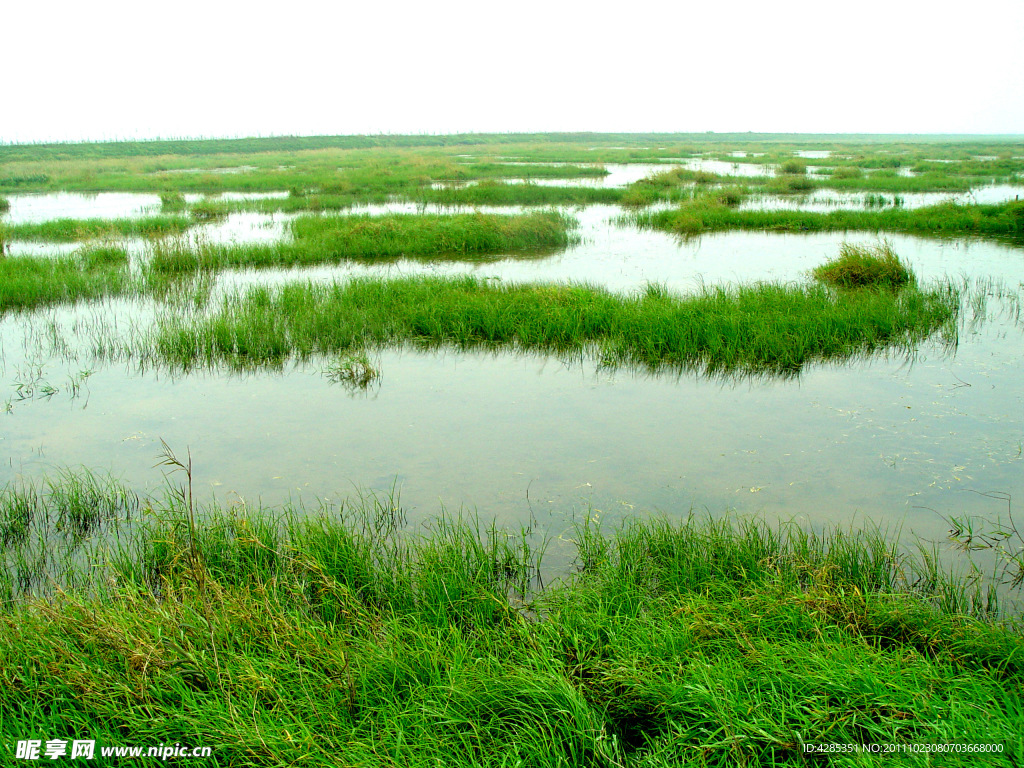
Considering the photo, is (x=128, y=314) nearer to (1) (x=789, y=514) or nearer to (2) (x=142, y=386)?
(2) (x=142, y=386)

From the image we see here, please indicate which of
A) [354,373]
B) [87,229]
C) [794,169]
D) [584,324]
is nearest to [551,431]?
[354,373]

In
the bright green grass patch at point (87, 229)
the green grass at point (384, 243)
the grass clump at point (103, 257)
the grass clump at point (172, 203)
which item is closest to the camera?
the grass clump at point (103, 257)

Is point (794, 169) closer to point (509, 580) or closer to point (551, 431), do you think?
point (551, 431)

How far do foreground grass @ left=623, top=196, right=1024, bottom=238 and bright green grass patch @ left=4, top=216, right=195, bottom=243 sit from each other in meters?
12.3

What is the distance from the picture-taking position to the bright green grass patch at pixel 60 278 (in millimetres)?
10070

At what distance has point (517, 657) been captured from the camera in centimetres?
292

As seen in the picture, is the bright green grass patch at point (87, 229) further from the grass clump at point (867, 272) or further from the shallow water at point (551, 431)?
the grass clump at point (867, 272)

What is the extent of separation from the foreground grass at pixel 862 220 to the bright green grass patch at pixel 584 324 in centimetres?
770

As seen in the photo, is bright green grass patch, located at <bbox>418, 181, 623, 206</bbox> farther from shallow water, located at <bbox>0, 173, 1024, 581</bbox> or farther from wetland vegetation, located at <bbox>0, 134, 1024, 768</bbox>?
shallow water, located at <bbox>0, 173, 1024, 581</bbox>

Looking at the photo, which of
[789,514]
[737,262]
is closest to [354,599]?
[789,514]

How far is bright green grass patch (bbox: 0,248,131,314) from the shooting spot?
1007cm

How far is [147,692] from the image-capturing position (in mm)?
2588

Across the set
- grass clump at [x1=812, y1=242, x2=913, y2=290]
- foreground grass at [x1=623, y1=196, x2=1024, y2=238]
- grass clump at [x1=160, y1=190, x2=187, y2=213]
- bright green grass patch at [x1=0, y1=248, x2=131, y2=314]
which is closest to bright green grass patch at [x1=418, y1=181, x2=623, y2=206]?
foreground grass at [x1=623, y1=196, x2=1024, y2=238]

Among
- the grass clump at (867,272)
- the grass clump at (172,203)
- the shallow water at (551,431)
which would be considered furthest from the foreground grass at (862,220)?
the grass clump at (172,203)
